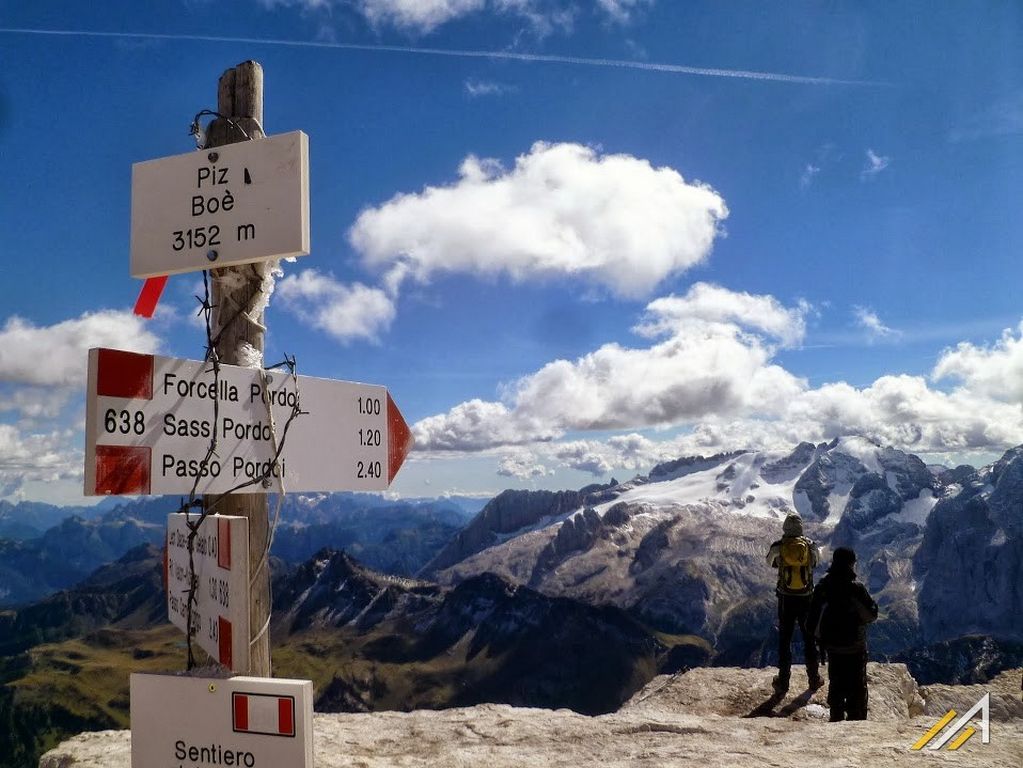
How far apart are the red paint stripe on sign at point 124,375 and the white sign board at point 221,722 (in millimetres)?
1985

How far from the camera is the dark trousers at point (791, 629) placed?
16188 mm

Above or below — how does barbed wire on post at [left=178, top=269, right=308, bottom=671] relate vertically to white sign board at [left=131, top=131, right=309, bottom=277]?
below

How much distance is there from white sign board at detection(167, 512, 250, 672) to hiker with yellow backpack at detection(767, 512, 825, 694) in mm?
13995

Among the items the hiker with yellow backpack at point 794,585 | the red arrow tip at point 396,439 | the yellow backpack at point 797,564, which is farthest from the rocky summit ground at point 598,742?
the red arrow tip at point 396,439

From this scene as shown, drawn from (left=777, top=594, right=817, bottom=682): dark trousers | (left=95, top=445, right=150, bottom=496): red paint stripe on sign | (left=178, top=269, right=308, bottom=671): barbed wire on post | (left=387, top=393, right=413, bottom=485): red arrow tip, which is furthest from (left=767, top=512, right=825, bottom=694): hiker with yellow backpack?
(left=95, top=445, right=150, bottom=496): red paint stripe on sign

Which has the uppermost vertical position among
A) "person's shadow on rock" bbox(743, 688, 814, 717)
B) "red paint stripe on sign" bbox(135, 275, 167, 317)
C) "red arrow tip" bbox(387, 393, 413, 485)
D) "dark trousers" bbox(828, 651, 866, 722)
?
"red paint stripe on sign" bbox(135, 275, 167, 317)

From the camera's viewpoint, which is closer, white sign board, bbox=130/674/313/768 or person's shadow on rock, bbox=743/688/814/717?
white sign board, bbox=130/674/313/768

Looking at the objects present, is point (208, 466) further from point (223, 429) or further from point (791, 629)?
point (791, 629)

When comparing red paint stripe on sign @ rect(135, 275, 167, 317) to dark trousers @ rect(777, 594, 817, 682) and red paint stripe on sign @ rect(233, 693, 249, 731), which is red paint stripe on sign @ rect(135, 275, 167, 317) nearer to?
red paint stripe on sign @ rect(233, 693, 249, 731)

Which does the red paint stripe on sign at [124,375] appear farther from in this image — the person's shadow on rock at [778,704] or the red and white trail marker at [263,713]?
the person's shadow on rock at [778,704]

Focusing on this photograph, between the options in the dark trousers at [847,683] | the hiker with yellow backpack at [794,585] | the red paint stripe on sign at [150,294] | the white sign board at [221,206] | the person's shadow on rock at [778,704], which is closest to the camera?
the white sign board at [221,206]

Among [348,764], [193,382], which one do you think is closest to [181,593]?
[193,382]

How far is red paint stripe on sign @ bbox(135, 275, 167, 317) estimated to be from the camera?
18.9 feet

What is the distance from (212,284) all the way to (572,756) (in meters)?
8.58
